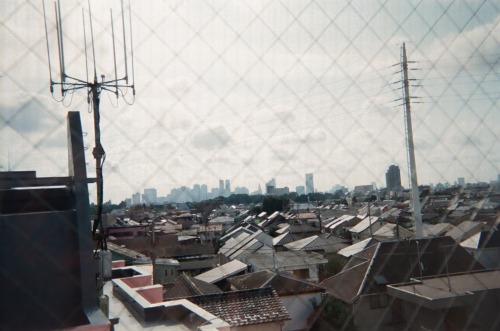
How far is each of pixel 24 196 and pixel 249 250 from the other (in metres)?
8.03

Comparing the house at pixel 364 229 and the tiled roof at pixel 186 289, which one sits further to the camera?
the house at pixel 364 229

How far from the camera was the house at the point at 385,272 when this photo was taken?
4418 mm

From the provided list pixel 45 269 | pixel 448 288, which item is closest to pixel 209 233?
pixel 448 288

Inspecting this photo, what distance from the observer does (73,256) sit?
1.16m

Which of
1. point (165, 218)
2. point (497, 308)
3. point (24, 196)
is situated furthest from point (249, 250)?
point (165, 218)

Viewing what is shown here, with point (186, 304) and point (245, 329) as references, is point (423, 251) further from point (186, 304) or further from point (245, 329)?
point (186, 304)

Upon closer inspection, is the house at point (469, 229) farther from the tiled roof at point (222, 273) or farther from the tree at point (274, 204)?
the tree at point (274, 204)

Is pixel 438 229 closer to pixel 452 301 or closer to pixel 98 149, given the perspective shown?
pixel 452 301

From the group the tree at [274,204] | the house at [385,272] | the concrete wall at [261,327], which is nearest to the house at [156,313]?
the concrete wall at [261,327]

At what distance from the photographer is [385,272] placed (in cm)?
508

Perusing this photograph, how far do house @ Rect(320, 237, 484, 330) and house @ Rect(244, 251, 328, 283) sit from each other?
0.83 meters

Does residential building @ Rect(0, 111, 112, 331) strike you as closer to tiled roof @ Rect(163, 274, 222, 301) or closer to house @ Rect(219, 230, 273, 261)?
tiled roof @ Rect(163, 274, 222, 301)

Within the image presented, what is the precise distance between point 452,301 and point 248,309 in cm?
161

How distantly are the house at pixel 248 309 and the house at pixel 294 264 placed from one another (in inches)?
113
